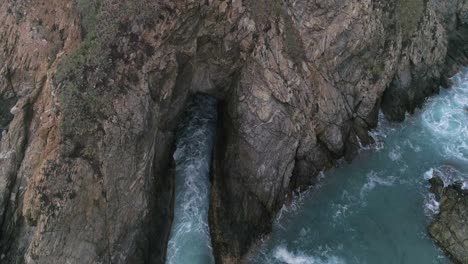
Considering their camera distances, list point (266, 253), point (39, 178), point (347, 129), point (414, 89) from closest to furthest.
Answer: point (39, 178) → point (266, 253) → point (347, 129) → point (414, 89)

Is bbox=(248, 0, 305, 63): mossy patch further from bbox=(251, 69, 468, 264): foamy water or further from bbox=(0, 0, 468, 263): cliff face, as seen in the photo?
bbox=(251, 69, 468, 264): foamy water

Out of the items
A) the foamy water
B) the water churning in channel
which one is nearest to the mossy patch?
the water churning in channel

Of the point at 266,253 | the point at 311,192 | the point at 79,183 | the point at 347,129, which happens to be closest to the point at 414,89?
the point at 347,129

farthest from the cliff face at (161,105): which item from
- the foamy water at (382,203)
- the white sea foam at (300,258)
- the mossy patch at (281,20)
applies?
the white sea foam at (300,258)

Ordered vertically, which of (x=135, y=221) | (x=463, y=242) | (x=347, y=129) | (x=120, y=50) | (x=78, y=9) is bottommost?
(x=463, y=242)

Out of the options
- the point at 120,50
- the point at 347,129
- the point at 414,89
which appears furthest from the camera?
the point at 414,89

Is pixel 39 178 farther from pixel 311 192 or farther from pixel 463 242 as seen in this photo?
pixel 463 242
